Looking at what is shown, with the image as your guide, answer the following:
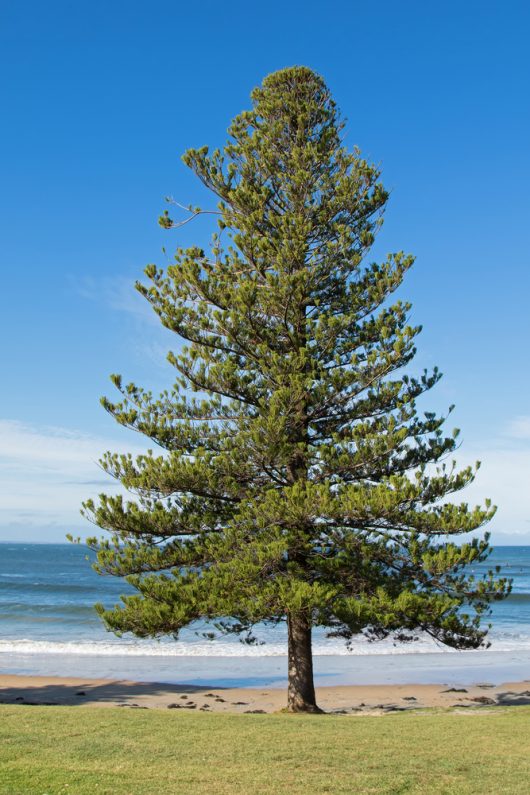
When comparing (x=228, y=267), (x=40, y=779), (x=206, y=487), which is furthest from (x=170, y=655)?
(x=40, y=779)

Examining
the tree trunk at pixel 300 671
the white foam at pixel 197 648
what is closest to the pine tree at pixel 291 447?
the tree trunk at pixel 300 671

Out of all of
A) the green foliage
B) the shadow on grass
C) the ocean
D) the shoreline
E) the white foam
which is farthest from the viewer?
the white foam

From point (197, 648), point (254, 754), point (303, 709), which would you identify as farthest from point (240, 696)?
point (254, 754)

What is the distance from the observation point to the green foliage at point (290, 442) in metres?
11.1

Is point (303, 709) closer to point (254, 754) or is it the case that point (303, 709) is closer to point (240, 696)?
point (240, 696)

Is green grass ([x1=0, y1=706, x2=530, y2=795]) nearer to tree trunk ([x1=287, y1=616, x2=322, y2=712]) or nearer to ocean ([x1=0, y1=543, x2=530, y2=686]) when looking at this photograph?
tree trunk ([x1=287, y1=616, x2=322, y2=712])

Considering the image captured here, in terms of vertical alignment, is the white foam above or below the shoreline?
above

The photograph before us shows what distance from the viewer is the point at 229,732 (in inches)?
352

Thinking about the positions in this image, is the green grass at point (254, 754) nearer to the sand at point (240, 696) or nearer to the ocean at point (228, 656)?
the sand at point (240, 696)

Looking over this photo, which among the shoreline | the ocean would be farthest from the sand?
the ocean

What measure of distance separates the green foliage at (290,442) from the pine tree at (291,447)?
0.12 feet

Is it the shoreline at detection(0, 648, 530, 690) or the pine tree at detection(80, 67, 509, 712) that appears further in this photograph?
the shoreline at detection(0, 648, 530, 690)

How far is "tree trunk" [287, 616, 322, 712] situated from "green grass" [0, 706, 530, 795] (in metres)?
1.48

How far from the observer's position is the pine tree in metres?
11.1
